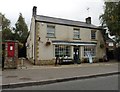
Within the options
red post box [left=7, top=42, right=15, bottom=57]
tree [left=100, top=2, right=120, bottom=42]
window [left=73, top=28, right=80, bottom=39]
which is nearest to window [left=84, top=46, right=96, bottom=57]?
window [left=73, top=28, right=80, bottom=39]

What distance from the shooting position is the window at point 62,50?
2927 centimetres

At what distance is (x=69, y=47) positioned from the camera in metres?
30.5

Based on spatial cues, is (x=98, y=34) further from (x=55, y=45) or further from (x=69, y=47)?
(x=55, y=45)

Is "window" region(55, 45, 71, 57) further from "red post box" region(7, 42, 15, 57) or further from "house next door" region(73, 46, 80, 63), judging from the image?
"red post box" region(7, 42, 15, 57)

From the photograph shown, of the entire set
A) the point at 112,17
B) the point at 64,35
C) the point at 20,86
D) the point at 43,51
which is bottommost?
the point at 20,86

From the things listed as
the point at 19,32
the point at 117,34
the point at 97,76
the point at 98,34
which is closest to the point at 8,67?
the point at 97,76

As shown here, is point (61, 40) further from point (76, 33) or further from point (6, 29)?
point (6, 29)

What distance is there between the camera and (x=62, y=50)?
29.6 metres

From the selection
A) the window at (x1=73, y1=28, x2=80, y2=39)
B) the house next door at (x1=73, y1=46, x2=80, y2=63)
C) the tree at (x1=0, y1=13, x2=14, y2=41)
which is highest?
the tree at (x1=0, y1=13, x2=14, y2=41)

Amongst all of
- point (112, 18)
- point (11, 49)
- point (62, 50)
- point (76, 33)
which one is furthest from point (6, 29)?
point (11, 49)

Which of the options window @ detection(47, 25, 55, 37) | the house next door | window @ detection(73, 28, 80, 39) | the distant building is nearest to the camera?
the distant building

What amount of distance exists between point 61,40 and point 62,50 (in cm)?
121

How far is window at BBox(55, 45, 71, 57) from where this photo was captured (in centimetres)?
2927

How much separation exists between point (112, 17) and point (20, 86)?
24.2 m
